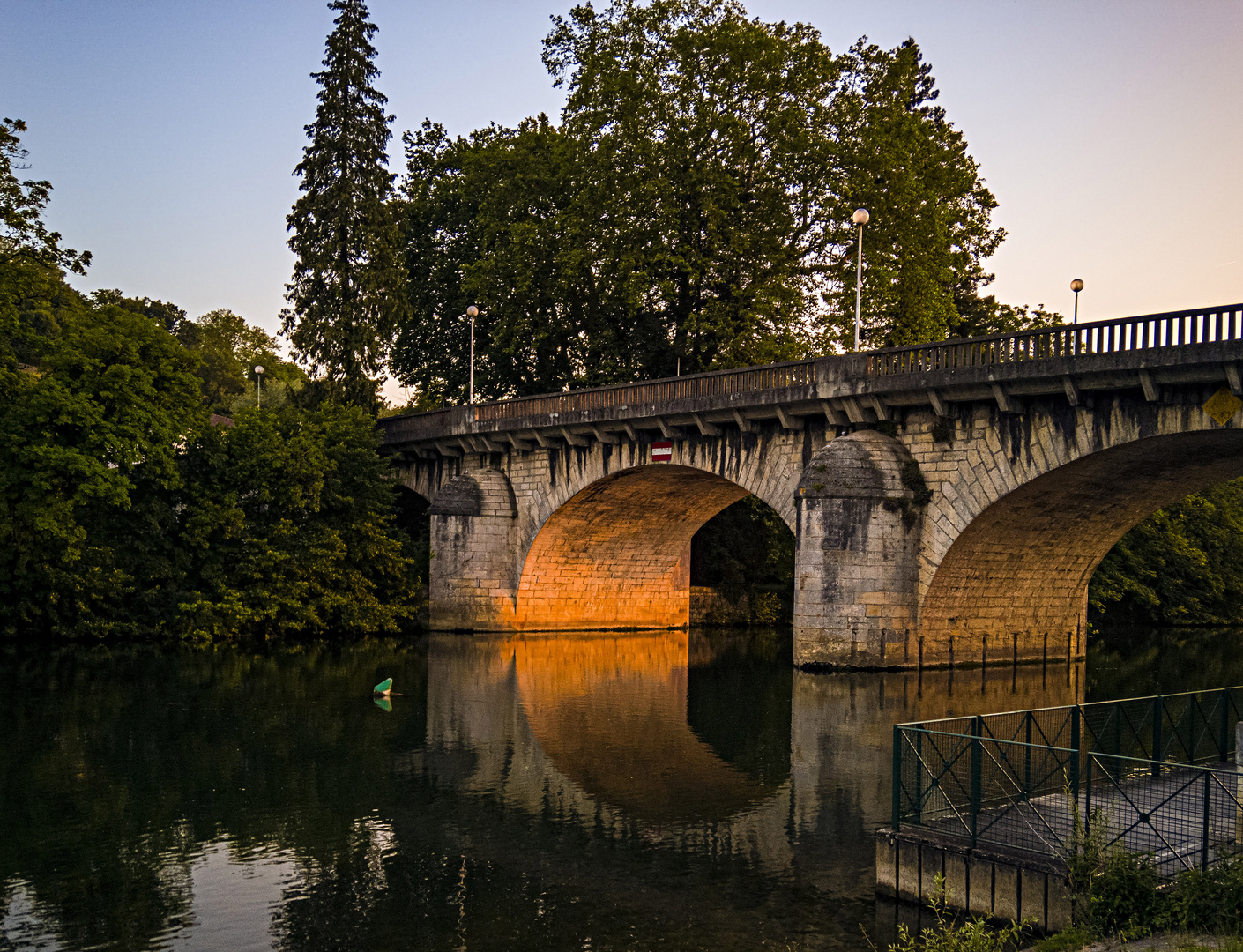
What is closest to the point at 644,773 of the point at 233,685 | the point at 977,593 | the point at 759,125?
the point at 233,685

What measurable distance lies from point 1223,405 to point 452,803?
46.2ft

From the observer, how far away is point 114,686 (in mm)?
23625

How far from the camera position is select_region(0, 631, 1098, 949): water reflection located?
10023mm

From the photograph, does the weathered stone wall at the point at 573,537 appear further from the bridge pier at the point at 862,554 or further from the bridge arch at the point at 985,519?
the bridge arch at the point at 985,519

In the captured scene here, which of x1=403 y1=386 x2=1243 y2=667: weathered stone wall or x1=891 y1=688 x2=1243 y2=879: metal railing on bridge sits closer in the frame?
x1=891 y1=688 x2=1243 y2=879: metal railing on bridge

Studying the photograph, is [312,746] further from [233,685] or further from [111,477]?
[111,477]

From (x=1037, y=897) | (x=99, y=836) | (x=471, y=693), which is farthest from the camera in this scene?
(x=471, y=693)

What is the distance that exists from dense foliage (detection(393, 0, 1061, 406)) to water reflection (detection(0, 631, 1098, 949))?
1432cm

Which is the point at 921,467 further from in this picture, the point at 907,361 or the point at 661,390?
the point at 661,390

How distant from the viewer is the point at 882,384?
25.8m

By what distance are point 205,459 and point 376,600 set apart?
6.22 metres

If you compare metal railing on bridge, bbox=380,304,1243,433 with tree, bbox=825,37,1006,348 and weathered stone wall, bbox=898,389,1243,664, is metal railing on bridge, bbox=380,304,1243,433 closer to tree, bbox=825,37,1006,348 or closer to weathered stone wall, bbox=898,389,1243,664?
weathered stone wall, bbox=898,389,1243,664

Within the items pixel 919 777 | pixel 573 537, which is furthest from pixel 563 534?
pixel 919 777

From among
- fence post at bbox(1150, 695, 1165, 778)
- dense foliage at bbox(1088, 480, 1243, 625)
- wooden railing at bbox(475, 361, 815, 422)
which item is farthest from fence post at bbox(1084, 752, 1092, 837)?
dense foliage at bbox(1088, 480, 1243, 625)
